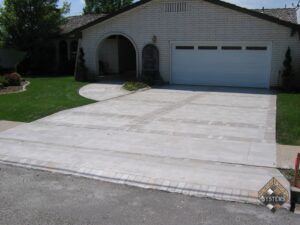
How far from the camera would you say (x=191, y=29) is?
65.4ft

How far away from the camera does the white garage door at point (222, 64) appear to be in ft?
62.5

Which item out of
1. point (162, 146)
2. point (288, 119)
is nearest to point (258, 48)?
point (288, 119)

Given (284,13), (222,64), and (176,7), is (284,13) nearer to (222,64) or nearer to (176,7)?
(222,64)

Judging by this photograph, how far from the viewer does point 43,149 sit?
8.47m

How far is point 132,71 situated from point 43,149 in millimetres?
18267

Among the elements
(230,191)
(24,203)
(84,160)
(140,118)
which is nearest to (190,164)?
(230,191)

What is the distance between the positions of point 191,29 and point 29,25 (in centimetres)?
1210

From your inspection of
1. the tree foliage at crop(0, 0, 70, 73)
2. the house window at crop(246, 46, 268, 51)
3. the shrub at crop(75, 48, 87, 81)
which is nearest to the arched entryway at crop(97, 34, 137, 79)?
the shrub at crop(75, 48, 87, 81)

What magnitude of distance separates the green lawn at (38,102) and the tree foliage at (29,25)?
8541 millimetres

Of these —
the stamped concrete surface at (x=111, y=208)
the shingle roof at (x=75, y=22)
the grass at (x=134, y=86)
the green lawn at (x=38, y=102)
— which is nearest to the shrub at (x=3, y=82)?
the green lawn at (x=38, y=102)

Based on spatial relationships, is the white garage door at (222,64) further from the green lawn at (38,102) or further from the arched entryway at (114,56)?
the green lawn at (38,102)

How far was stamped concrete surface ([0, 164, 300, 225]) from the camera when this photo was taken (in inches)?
205

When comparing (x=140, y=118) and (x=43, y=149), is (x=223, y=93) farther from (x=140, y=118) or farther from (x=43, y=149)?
(x=43, y=149)

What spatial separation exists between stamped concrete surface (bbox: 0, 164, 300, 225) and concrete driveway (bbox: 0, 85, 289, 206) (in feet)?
1.12
